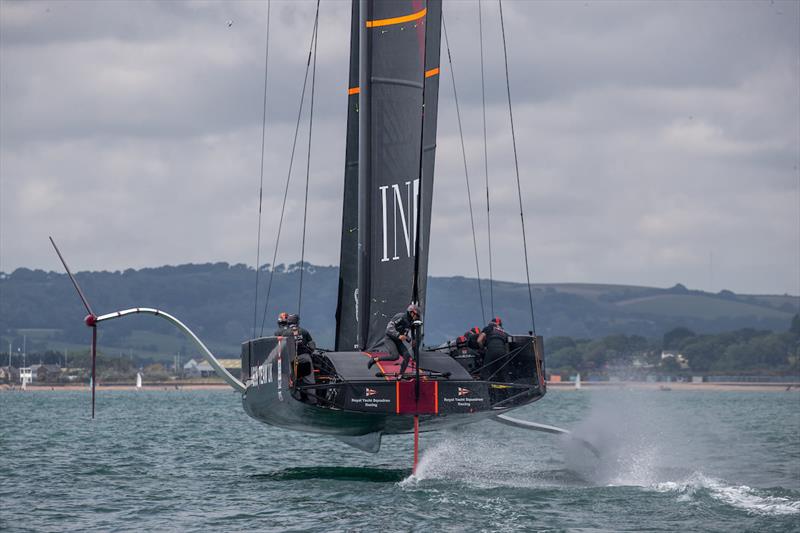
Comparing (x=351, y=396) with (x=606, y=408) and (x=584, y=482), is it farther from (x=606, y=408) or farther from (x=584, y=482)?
(x=606, y=408)

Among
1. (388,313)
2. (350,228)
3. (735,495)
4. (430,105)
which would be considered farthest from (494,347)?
(735,495)

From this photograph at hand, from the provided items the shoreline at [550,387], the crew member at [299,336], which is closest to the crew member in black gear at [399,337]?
the crew member at [299,336]

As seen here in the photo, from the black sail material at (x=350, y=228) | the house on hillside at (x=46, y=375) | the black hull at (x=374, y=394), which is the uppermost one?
the house on hillside at (x=46, y=375)

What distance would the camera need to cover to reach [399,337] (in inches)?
717

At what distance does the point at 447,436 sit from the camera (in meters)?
30.8

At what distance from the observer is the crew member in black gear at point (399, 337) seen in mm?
17672

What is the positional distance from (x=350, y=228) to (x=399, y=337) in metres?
4.82

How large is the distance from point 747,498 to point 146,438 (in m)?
19.8

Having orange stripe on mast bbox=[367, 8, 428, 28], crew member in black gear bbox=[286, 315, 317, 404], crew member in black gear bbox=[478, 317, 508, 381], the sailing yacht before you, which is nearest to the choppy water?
the sailing yacht

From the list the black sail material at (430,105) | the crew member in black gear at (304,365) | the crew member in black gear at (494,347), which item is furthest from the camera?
the black sail material at (430,105)

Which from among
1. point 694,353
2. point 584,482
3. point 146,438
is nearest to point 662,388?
point 694,353

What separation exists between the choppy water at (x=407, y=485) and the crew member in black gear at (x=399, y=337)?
70.8 inches

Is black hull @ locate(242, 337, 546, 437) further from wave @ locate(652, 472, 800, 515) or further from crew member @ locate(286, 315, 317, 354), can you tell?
wave @ locate(652, 472, 800, 515)

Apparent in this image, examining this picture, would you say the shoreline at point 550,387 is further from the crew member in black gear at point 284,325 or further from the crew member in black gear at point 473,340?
the crew member in black gear at point 284,325
